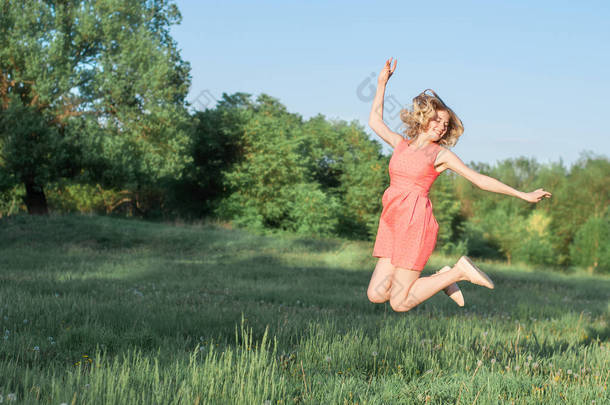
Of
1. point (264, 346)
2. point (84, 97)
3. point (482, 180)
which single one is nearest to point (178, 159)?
point (84, 97)

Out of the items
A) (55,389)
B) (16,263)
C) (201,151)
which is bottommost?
(16,263)

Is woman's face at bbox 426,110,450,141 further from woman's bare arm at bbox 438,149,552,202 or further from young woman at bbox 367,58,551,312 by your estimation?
woman's bare arm at bbox 438,149,552,202

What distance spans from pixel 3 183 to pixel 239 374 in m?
22.7

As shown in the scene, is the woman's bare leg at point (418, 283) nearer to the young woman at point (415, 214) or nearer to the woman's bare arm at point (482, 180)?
the young woman at point (415, 214)

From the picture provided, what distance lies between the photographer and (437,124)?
4805 mm

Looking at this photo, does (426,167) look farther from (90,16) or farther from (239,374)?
(90,16)

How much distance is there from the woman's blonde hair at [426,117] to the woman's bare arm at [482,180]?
1.39 feet

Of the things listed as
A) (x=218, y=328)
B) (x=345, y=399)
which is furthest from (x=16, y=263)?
(x=345, y=399)

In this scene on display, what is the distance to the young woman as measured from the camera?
4602 mm

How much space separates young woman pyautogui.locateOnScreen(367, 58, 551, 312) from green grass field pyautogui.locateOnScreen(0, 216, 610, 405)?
701 mm

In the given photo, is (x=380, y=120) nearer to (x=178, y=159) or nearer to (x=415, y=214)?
(x=415, y=214)

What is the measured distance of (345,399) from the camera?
345 cm

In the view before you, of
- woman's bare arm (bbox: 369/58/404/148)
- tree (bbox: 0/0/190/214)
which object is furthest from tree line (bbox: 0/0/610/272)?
woman's bare arm (bbox: 369/58/404/148)

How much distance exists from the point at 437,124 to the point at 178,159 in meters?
23.0
